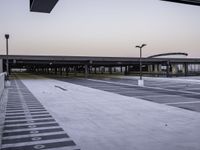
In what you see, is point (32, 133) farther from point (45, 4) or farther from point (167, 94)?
point (167, 94)

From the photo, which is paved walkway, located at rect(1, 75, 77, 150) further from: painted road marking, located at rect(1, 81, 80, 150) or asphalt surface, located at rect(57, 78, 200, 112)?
asphalt surface, located at rect(57, 78, 200, 112)

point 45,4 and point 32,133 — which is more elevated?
point 45,4

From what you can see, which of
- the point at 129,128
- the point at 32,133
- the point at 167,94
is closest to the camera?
the point at 32,133

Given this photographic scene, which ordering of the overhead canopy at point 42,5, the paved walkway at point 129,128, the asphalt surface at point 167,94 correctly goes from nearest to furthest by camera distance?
the overhead canopy at point 42,5
the paved walkway at point 129,128
the asphalt surface at point 167,94

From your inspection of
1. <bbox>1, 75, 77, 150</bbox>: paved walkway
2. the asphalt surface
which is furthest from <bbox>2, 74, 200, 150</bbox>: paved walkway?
the asphalt surface

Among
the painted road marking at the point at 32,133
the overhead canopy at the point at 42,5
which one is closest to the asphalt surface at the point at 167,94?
the painted road marking at the point at 32,133

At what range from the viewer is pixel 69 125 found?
10477 mm

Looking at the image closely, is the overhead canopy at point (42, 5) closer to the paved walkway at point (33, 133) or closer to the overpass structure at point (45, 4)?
the overpass structure at point (45, 4)

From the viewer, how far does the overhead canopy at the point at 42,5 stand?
444cm

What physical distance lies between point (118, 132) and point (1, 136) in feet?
13.3

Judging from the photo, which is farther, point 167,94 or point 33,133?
point 167,94

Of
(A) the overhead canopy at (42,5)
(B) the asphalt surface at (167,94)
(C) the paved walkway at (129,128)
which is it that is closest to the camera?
(A) the overhead canopy at (42,5)

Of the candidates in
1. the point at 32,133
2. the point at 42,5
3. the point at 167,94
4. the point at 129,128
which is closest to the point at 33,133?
the point at 32,133

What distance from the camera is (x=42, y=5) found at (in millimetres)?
4621
